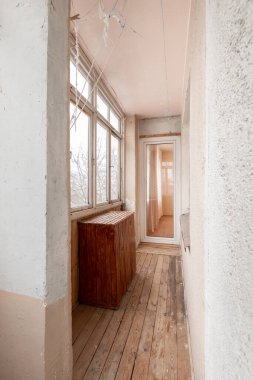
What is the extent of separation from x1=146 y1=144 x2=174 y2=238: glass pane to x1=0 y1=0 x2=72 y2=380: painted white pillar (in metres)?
3.14

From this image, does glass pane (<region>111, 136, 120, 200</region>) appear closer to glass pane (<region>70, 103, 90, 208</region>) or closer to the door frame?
the door frame

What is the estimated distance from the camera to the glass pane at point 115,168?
3182mm

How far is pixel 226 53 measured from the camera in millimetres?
385

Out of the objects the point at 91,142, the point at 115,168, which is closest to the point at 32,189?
the point at 91,142

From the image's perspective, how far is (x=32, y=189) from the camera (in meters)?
0.90

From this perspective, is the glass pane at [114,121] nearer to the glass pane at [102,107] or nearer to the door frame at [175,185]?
the glass pane at [102,107]

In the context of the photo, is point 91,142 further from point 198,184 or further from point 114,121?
point 198,184

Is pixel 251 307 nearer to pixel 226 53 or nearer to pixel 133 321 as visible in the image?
pixel 226 53

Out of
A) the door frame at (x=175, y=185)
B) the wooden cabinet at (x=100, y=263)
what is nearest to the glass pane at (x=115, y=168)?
the door frame at (x=175, y=185)

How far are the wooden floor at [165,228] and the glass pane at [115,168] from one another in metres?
1.19

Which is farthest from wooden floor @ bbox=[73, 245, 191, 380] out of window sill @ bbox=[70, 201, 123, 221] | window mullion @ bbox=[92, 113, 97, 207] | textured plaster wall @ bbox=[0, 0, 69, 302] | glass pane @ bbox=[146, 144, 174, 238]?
glass pane @ bbox=[146, 144, 174, 238]

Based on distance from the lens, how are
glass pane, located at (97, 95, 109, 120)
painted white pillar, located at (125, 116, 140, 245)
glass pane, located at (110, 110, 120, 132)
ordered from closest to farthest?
glass pane, located at (97, 95, 109, 120)
glass pane, located at (110, 110, 120, 132)
painted white pillar, located at (125, 116, 140, 245)

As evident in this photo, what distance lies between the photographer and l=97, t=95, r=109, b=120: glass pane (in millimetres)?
2589

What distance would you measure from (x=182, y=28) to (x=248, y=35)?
1829mm
